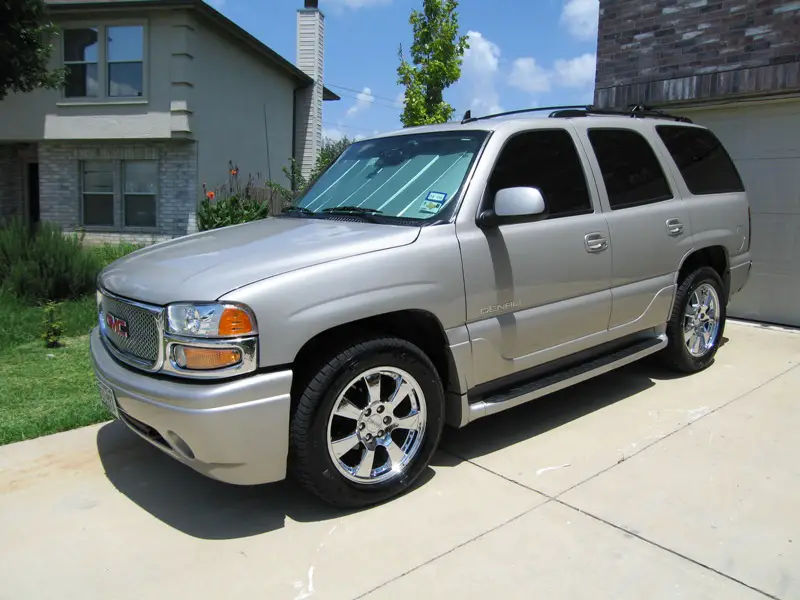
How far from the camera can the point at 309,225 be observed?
398 cm

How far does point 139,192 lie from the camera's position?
601 inches

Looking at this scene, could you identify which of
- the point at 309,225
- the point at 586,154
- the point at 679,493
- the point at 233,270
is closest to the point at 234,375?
the point at 233,270

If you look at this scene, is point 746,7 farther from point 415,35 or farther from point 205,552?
point 415,35

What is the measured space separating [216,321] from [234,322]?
3.0 inches

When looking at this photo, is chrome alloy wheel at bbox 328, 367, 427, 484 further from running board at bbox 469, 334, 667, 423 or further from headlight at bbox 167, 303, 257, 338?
headlight at bbox 167, 303, 257, 338

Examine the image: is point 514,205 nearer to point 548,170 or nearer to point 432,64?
point 548,170

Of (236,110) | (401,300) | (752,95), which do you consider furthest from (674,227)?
(236,110)

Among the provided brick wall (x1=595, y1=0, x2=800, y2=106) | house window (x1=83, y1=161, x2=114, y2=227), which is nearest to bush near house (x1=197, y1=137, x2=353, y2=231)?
house window (x1=83, y1=161, x2=114, y2=227)

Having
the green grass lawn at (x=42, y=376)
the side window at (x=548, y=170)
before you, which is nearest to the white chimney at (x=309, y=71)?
the green grass lawn at (x=42, y=376)

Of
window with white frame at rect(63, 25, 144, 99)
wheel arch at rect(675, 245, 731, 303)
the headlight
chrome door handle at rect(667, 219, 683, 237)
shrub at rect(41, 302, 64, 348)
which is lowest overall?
shrub at rect(41, 302, 64, 348)

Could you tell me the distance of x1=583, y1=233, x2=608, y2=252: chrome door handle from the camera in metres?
4.26

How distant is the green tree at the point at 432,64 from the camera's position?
15141 mm

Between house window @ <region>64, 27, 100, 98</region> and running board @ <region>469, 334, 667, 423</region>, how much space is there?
14087 mm

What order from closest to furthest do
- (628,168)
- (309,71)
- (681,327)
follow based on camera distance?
(628,168) → (681,327) → (309,71)
